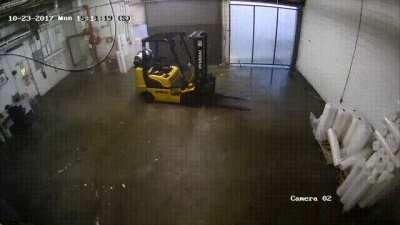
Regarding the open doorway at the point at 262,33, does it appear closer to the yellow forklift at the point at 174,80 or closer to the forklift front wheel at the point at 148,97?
the yellow forklift at the point at 174,80

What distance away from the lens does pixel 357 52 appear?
189 inches

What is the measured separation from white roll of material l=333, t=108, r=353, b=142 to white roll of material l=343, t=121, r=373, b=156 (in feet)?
0.89

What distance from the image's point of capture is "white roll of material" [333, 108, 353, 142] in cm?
438

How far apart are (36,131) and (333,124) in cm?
625

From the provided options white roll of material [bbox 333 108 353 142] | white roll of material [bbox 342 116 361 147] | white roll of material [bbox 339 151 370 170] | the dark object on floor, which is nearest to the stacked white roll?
white roll of material [bbox 339 151 370 170]

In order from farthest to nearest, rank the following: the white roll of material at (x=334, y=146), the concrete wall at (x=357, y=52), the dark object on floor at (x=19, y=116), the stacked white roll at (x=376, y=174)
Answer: the dark object on floor at (x=19, y=116) → the white roll of material at (x=334, y=146) → the concrete wall at (x=357, y=52) → the stacked white roll at (x=376, y=174)

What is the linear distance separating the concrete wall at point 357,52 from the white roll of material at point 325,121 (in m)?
0.59

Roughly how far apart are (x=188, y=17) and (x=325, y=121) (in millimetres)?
5344

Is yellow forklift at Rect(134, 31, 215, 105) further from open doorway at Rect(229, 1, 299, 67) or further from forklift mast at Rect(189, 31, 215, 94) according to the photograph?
open doorway at Rect(229, 1, 299, 67)

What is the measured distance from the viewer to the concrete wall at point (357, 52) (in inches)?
154

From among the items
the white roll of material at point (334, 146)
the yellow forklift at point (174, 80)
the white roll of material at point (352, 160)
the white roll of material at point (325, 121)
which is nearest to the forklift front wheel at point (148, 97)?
the yellow forklift at point (174, 80)

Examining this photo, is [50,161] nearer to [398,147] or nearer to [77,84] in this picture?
[77,84]

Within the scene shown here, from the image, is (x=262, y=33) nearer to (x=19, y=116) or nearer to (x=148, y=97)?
(x=148, y=97)

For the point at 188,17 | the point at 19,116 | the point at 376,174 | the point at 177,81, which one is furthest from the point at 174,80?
the point at 376,174
